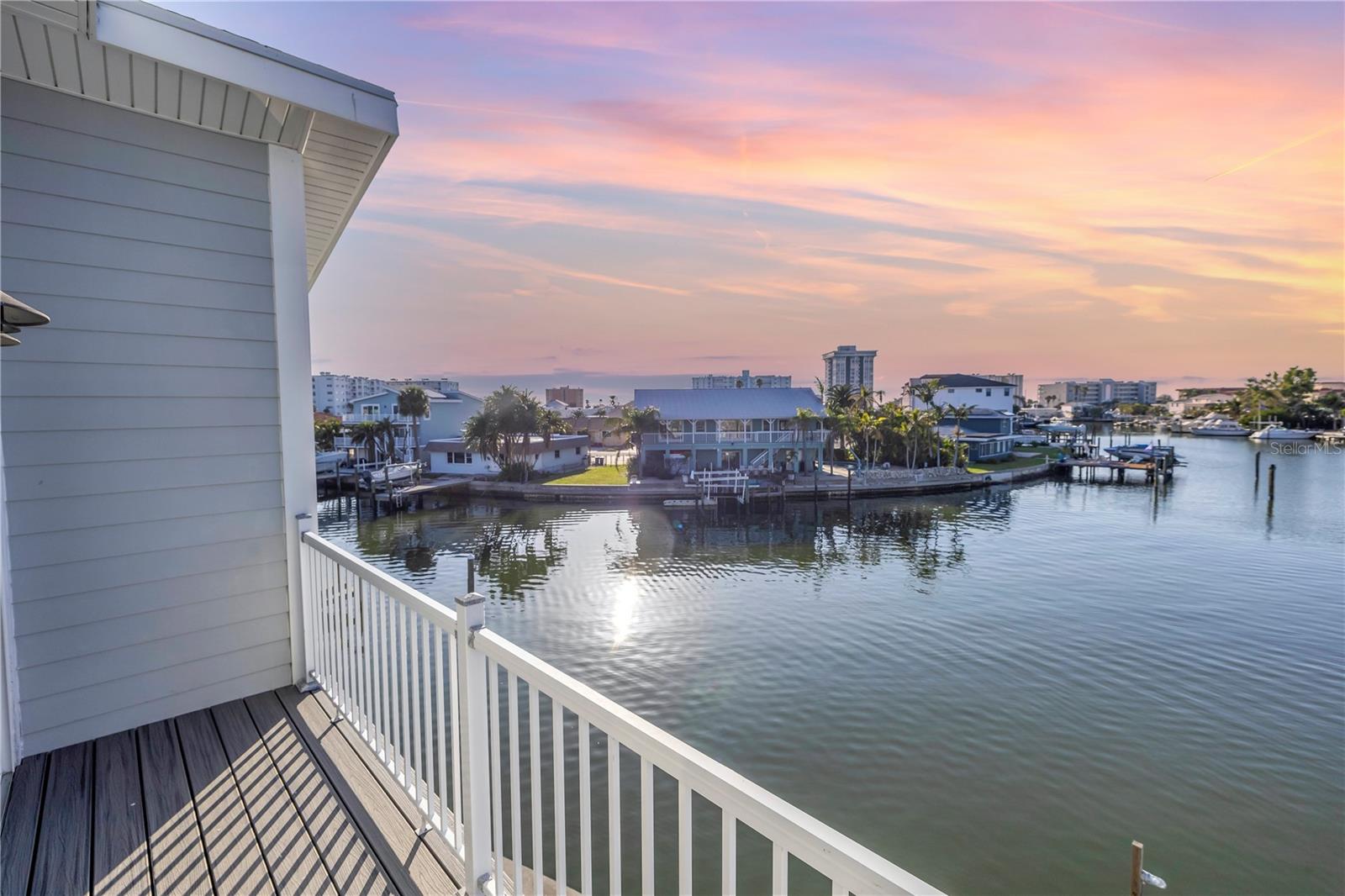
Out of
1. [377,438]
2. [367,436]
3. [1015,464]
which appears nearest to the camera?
[367,436]

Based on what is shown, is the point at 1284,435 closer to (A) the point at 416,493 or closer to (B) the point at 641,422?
(B) the point at 641,422

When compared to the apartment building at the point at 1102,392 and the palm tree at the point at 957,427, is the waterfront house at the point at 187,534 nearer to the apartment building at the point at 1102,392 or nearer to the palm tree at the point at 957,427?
the palm tree at the point at 957,427

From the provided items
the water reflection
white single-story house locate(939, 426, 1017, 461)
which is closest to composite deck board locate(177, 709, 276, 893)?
the water reflection

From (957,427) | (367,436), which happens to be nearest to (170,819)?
(367,436)

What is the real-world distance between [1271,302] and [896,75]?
2830cm

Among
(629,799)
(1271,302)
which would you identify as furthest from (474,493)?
(1271,302)

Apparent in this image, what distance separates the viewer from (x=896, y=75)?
9758mm

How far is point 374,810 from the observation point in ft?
7.73

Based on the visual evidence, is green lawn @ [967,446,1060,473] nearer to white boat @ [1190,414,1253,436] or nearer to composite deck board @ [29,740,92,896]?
white boat @ [1190,414,1253,436]

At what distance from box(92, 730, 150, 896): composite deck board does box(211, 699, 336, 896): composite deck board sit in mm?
310

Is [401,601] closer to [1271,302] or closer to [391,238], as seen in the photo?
[391,238]

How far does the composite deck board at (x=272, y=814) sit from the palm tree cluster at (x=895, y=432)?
3296cm

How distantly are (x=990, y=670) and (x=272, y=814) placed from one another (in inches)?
451

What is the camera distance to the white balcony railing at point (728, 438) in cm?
3294
